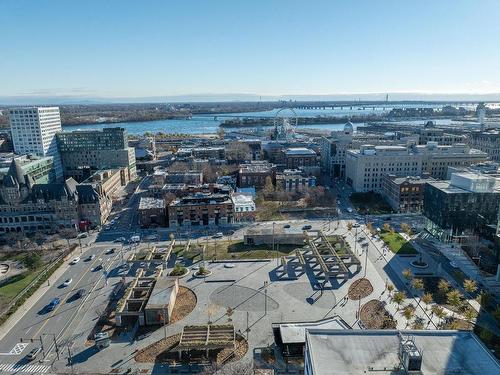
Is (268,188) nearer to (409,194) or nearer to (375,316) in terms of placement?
(409,194)

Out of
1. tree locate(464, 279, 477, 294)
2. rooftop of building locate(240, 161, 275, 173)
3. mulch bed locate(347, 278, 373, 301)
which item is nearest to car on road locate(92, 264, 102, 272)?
mulch bed locate(347, 278, 373, 301)

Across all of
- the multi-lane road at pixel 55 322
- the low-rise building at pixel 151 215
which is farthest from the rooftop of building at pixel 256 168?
the multi-lane road at pixel 55 322

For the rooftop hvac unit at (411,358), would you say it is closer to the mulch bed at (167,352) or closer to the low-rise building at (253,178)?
the mulch bed at (167,352)

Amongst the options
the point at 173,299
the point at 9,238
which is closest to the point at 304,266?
the point at 173,299

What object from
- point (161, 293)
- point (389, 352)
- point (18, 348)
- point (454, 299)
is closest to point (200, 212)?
point (161, 293)

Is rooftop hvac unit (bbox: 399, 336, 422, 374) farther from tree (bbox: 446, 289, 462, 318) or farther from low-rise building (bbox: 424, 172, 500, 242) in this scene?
low-rise building (bbox: 424, 172, 500, 242)

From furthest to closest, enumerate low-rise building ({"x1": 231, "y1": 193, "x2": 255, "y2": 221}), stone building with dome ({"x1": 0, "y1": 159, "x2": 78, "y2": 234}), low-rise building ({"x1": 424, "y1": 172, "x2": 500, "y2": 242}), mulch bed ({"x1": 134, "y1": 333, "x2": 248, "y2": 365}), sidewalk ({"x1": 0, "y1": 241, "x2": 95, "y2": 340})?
low-rise building ({"x1": 231, "y1": 193, "x2": 255, "y2": 221})
stone building with dome ({"x1": 0, "y1": 159, "x2": 78, "y2": 234})
low-rise building ({"x1": 424, "y1": 172, "x2": 500, "y2": 242})
sidewalk ({"x1": 0, "y1": 241, "x2": 95, "y2": 340})
mulch bed ({"x1": 134, "y1": 333, "x2": 248, "y2": 365})

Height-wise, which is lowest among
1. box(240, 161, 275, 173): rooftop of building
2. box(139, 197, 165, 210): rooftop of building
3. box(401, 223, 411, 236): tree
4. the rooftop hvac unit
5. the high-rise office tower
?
box(401, 223, 411, 236): tree
